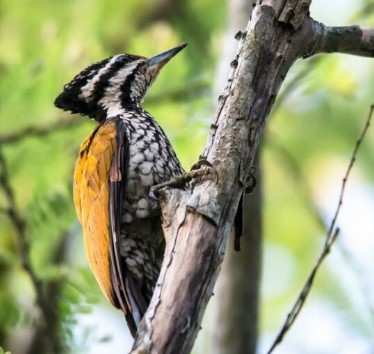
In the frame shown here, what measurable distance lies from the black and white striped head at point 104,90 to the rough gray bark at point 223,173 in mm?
1515

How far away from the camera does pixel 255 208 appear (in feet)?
18.1

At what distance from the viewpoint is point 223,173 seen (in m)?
3.34

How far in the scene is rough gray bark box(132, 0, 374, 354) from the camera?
297cm

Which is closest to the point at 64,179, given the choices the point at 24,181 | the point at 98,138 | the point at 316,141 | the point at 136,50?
the point at 24,181

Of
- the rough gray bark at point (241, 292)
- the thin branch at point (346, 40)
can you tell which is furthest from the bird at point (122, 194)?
the thin branch at point (346, 40)

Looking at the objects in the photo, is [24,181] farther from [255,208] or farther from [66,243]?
[255,208]

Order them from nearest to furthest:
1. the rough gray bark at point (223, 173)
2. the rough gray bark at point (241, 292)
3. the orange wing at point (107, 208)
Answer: the rough gray bark at point (223, 173)
the orange wing at point (107, 208)
the rough gray bark at point (241, 292)

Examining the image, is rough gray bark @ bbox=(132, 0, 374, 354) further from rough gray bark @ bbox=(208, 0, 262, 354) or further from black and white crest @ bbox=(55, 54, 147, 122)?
rough gray bark @ bbox=(208, 0, 262, 354)

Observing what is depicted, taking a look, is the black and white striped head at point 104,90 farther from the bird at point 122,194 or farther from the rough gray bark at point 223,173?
the rough gray bark at point 223,173

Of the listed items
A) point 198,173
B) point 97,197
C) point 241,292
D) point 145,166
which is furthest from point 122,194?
point 241,292

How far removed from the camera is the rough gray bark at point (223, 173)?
2.97 metres

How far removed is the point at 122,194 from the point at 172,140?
82.4 inches

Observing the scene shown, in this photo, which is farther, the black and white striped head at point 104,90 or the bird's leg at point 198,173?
the black and white striped head at point 104,90

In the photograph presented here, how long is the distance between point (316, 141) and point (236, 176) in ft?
17.9
